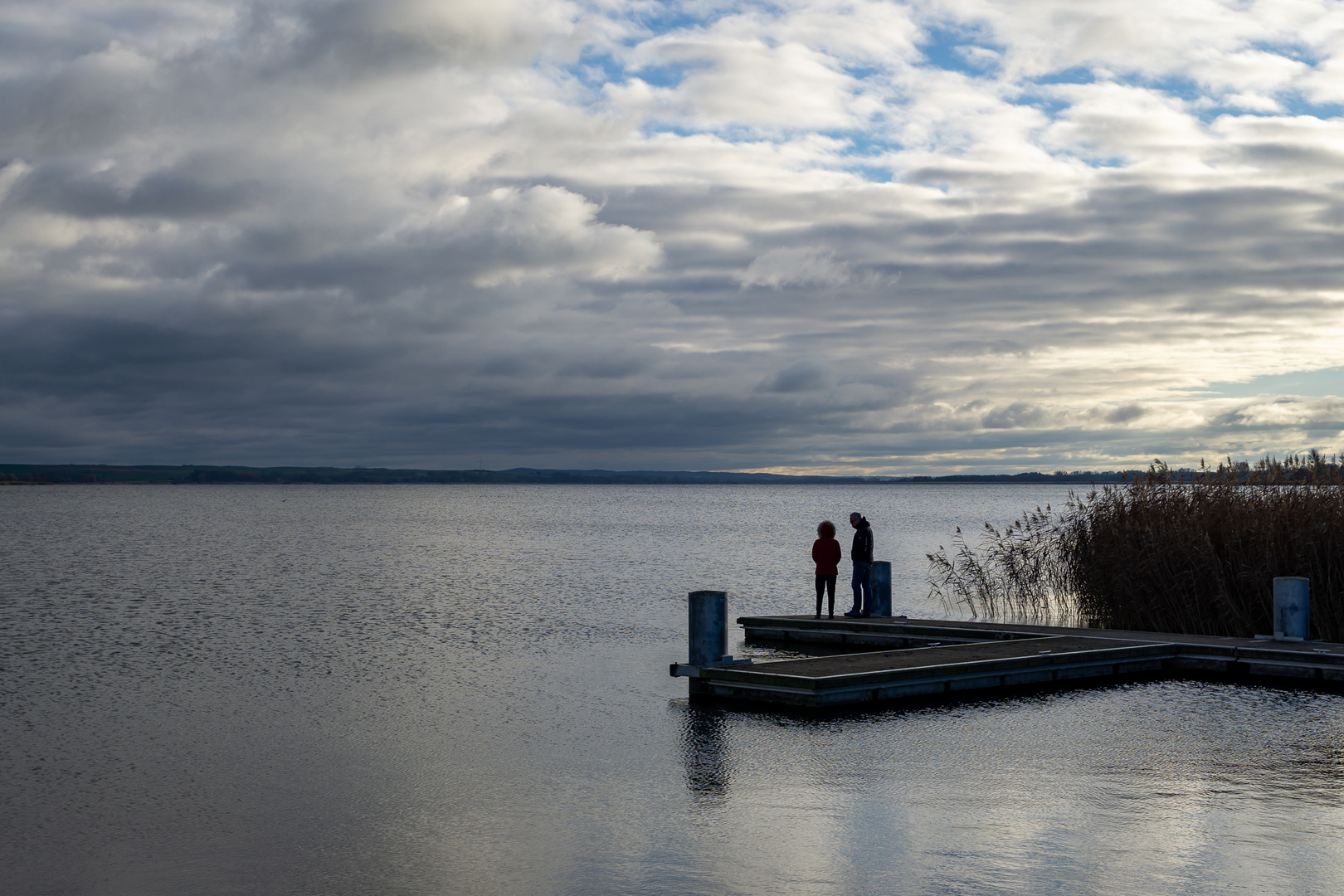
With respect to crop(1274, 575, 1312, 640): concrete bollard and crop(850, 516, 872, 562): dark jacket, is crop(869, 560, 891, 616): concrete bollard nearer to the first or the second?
crop(850, 516, 872, 562): dark jacket

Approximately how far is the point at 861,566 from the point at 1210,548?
6.08 meters

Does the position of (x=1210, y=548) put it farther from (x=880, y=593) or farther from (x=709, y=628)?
(x=709, y=628)

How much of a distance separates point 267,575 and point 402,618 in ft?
53.9

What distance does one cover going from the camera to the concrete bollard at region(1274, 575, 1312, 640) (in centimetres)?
1778

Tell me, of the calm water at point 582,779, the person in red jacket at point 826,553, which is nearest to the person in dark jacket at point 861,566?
the person in red jacket at point 826,553

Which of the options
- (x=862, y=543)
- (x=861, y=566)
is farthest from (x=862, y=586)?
(x=862, y=543)

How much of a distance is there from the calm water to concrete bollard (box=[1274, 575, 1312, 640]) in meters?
2.55

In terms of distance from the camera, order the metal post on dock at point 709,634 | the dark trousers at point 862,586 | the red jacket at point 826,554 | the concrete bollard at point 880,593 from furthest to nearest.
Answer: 1. the concrete bollard at point 880,593
2. the dark trousers at point 862,586
3. the red jacket at point 826,554
4. the metal post on dock at point 709,634

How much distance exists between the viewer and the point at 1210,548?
65.4 ft

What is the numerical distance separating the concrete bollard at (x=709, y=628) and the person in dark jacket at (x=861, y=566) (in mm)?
5295

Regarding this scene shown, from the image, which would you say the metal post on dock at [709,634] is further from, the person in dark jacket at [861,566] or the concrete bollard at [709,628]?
the person in dark jacket at [861,566]

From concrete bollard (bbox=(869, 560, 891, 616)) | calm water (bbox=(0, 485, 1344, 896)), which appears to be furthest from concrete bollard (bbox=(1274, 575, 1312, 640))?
concrete bollard (bbox=(869, 560, 891, 616))

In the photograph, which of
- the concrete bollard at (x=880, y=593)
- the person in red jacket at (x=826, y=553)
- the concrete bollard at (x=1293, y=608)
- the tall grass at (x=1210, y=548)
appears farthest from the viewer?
the concrete bollard at (x=880, y=593)

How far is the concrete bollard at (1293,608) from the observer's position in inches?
700
